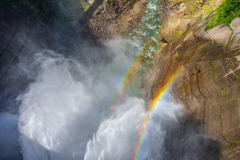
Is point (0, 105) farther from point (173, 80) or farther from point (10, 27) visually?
point (173, 80)

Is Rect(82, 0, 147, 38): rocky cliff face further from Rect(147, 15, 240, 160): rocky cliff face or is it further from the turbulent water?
Rect(147, 15, 240, 160): rocky cliff face

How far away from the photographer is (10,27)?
799 centimetres

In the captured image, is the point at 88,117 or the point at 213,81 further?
the point at 88,117

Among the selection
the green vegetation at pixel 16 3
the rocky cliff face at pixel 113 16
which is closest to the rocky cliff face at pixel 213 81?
the rocky cliff face at pixel 113 16

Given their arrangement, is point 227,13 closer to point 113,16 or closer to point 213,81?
point 213,81

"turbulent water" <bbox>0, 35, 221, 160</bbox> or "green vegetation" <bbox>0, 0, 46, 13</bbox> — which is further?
"green vegetation" <bbox>0, 0, 46, 13</bbox>

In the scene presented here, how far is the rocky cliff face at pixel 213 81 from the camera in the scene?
488cm

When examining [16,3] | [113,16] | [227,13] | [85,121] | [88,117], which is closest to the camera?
[227,13]

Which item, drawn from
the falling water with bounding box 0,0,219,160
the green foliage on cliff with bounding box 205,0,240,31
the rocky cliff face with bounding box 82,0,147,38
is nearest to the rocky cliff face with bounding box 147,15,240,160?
the green foliage on cliff with bounding box 205,0,240,31

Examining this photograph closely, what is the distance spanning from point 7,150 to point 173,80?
35.0 feet

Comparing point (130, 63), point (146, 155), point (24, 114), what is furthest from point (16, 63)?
point (146, 155)

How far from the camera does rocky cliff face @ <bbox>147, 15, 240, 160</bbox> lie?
488 cm

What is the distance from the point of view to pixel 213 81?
5520mm

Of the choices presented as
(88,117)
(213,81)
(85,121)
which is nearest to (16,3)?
(88,117)
